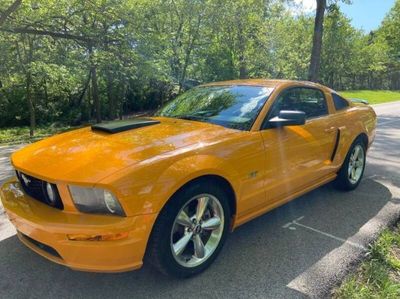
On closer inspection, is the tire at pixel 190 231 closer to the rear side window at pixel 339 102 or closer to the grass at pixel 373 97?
the rear side window at pixel 339 102

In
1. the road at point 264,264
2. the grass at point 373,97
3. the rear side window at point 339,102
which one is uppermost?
the rear side window at point 339,102

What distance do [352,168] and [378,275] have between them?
7.48ft

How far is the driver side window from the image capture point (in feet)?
12.2

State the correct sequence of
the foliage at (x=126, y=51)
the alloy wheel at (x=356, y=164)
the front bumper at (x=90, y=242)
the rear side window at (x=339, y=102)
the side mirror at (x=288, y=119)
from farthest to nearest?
the foliage at (x=126, y=51), the alloy wheel at (x=356, y=164), the rear side window at (x=339, y=102), the side mirror at (x=288, y=119), the front bumper at (x=90, y=242)

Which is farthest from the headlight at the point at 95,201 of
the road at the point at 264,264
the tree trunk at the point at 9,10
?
the tree trunk at the point at 9,10

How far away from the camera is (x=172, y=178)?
2.56 m

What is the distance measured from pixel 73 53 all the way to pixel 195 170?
1216cm

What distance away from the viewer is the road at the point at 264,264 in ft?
8.83

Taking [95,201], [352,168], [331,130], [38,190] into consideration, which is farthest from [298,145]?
[38,190]

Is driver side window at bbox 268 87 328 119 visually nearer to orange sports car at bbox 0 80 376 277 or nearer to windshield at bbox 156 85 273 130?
orange sports car at bbox 0 80 376 277

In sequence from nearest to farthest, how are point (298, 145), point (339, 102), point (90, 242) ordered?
point (90, 242) → point (298, 145) → point (339, 102)

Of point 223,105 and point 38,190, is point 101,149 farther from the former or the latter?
point 223,105

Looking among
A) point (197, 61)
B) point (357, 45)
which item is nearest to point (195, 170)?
point (197, 61)

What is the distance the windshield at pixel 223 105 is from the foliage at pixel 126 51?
321 inches
